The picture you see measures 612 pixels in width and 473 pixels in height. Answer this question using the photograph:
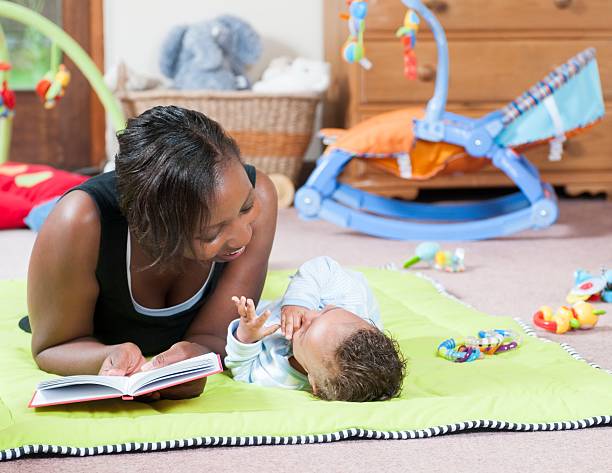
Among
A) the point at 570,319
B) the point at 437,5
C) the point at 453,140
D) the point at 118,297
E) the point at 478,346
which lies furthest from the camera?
the point at 437,5

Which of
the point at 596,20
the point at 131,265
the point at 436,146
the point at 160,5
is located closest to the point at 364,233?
the point at 436,146

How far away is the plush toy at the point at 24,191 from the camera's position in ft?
9.52

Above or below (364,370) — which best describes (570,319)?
below

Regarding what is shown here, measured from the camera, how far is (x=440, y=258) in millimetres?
2338

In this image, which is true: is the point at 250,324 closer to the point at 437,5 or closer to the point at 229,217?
the point at 229,217

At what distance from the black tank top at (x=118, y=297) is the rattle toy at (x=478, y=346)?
389 millimetres

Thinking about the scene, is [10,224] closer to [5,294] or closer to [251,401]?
[5,294]

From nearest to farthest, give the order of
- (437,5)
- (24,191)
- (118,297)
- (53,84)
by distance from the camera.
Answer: (118,297) → (24,191) → (53,84) → (437,5)

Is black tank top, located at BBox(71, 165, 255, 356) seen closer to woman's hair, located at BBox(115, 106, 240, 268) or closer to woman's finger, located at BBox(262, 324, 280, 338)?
woman's hair, located at BBox(115, 106, 240, 268)

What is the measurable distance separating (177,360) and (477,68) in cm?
229

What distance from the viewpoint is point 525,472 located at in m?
1.08

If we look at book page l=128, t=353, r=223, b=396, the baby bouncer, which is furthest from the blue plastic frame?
book page l=128, t=353, r=223, b=396

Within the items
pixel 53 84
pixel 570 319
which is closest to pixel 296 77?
pixel 53 84

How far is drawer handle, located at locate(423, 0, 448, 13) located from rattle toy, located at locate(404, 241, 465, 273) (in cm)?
118
